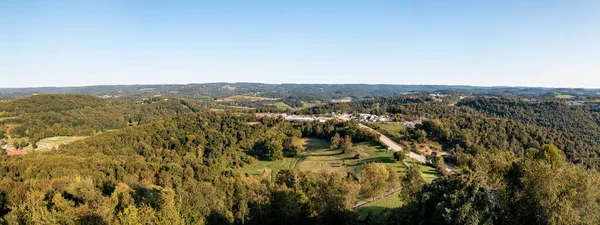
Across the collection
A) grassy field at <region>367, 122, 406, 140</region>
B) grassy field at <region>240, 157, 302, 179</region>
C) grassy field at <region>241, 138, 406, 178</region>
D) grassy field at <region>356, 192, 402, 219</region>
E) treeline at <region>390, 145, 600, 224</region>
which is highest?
treeline at <region>390, 145, 600, 224</region>

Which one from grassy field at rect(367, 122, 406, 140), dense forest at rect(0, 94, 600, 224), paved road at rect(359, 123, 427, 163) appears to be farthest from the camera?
grassy field at rect(367, 122, 406, 140)

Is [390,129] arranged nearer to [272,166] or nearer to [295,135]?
[295,135]

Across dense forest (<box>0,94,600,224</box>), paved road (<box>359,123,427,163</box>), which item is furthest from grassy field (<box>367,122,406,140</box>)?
paved road (<box>359,123,427,163</box>)

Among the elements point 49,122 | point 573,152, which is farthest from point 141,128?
point 573,152

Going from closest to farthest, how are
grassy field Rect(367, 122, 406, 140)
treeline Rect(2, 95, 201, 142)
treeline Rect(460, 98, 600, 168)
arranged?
treeline Rect(460, 98, 600, 168)
grassy field Rect(367, 122, 406, 140)
treeline Rect(2, 95, 201, 142)

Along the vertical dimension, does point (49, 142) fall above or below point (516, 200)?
below

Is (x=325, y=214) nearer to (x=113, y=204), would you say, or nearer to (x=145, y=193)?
(x=113, y=204)

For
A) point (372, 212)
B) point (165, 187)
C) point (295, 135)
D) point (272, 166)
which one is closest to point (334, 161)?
point (272, 166)

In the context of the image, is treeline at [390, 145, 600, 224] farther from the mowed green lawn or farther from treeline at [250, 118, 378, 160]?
treeline at [250, 118, 378, 160]
